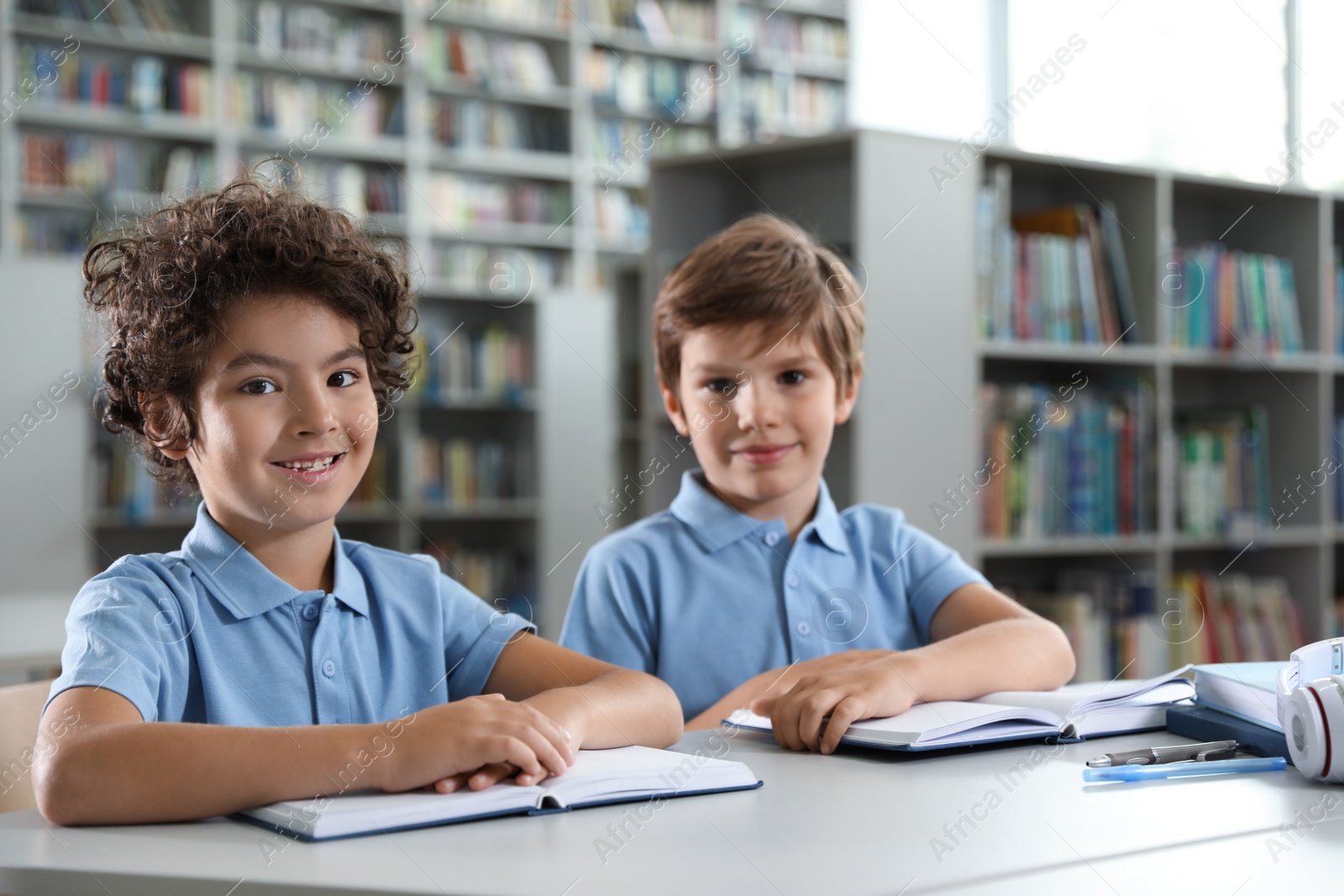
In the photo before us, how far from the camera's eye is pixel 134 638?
39.0 inches

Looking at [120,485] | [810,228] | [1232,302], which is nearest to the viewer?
[810,228]

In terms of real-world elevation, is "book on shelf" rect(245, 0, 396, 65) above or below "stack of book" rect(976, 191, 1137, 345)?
above

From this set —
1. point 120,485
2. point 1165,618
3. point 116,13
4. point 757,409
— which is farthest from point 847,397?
point 116,13

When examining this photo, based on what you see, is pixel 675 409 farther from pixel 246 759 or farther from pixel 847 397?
pixel 246 759

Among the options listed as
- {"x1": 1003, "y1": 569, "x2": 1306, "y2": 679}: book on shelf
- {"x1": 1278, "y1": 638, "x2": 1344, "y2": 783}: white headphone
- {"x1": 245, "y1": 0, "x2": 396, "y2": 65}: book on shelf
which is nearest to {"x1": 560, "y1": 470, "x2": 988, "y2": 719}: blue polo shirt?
{"x1": 1278, "y1": 638, "x2": 1344, "y2": 783}: white headphone

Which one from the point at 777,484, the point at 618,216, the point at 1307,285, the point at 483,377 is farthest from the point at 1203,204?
the point at 618,216

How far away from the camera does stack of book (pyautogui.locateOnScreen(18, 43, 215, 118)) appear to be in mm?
4770

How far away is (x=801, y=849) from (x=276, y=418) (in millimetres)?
610

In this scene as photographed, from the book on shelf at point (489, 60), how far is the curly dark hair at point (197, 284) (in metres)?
4.63

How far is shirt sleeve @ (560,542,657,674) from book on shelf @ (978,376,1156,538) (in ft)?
4.45

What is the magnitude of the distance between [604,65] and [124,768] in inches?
224

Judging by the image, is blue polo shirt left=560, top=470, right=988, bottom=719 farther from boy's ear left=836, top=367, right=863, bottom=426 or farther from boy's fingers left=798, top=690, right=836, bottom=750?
boy's fingers left=798, top=690, right=836, bottom=750

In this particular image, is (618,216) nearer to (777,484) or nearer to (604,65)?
(604,65)

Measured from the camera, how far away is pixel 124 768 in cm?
81
